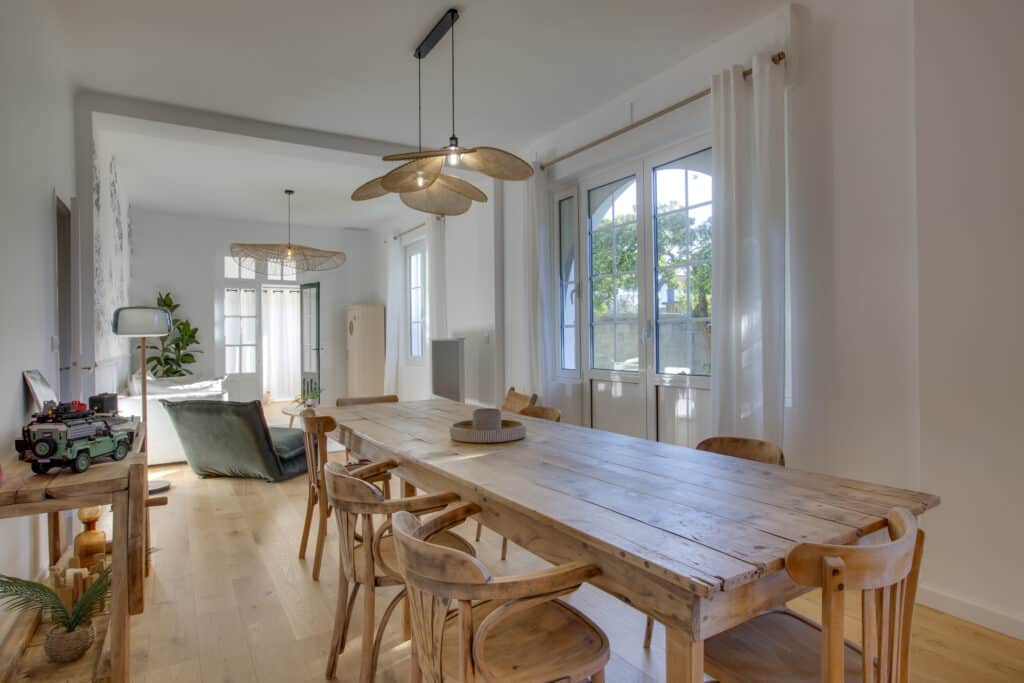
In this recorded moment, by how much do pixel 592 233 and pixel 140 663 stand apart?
11.9 feet

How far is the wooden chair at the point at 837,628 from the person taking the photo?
1025 millimetres

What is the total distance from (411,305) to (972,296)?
20.4 feet

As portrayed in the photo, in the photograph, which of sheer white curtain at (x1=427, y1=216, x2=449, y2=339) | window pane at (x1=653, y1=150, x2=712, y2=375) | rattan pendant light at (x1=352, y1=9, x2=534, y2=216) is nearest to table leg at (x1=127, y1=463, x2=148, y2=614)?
rattan pendant light at (x1=352, y1=9, x2=534, y2=216)

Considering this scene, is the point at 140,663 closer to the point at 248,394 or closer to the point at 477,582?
the point at 477,582

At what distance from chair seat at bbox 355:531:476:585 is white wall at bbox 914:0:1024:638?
6.49 ft

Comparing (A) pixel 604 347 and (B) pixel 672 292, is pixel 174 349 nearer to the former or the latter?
(A) pixel 604 347

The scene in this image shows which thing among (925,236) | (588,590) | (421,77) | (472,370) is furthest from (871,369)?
(472,370)

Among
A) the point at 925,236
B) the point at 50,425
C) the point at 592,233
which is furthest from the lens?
the point at 592,233

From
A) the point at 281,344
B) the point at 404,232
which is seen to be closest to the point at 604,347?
the point at 404,232

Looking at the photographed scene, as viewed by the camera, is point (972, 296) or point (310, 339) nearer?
point (972, 296)

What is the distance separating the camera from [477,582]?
43.6 inches

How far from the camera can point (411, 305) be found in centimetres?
755

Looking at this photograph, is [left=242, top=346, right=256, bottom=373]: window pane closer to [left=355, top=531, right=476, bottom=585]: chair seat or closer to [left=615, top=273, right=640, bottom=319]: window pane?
[left=615, top=273, right=640, bottom=319]: window pane

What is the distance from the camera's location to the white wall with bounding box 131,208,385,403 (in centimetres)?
729
